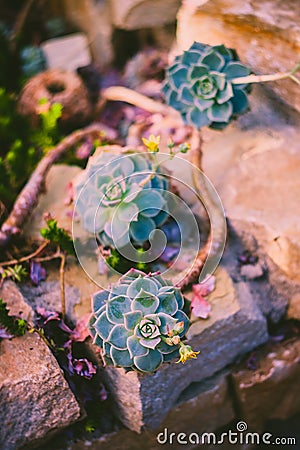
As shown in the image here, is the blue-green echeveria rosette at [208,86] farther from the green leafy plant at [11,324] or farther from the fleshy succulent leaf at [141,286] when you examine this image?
the green leafy plant at [11,324]

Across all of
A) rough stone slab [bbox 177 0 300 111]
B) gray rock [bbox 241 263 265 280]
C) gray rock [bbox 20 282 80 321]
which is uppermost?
rough stone slab [bbox 177 0 300 111]

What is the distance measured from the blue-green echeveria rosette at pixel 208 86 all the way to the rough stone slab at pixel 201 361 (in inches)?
18.5

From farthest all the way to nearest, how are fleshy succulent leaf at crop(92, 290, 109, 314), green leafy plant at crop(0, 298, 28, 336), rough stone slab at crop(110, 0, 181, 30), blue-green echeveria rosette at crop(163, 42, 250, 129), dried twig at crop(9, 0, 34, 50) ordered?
dried twig at crop(9, 0, 34, 50), rough stone slab at crop(110, 0, 181, 30), blue-green echeveria rosette at crop(163, 42, 250, 129), green leafy plant at crop(0, 298, 28, 336), fleshy succulent leaf at crop(92, 290, 109, 314)

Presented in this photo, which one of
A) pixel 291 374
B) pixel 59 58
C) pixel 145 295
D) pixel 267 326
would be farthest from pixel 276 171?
pixel 59 58

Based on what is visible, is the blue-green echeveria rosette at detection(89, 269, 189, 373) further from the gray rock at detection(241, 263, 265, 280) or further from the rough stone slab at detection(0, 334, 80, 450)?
the gray rock at detection(241, 263, 265, 280)

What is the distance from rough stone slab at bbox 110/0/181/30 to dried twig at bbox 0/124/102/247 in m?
0.80

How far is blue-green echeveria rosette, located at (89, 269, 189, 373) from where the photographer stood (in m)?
1.29

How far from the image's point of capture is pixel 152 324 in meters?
1.29

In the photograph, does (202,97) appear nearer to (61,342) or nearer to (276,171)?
(276,171)

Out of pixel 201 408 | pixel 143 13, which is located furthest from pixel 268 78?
pixel 143 13

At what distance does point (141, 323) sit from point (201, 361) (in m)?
0.44

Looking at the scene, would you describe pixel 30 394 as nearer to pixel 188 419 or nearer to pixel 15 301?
pixel 15 301

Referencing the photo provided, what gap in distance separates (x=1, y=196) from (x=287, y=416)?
1.20 m

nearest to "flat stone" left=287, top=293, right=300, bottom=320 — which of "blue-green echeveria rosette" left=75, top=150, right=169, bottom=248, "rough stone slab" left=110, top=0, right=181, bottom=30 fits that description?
"blue-green echeveria rosette" left=75, top=150, right=169, bottom=248
